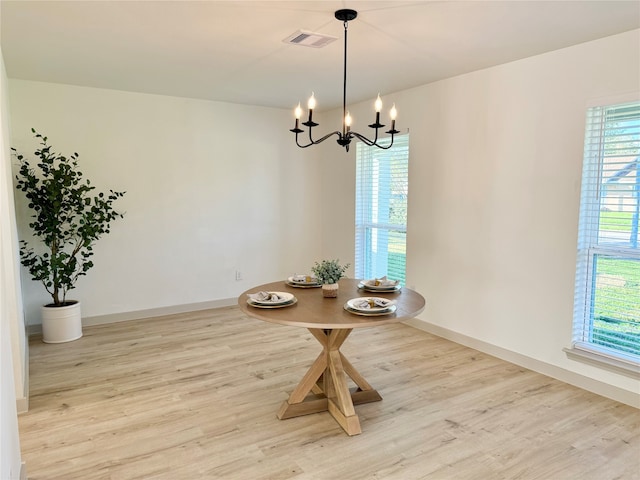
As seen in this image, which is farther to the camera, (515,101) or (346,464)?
(515,101)

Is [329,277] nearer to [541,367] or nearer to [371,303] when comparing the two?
[371,303]

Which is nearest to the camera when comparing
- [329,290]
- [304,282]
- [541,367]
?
[329,290]

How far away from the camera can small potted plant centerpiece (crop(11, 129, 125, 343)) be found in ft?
12.3

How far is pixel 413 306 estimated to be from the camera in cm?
246

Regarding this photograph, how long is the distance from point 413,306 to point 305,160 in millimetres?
3556

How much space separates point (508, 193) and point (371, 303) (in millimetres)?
1765

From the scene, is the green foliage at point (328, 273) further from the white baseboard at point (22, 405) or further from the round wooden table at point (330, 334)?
the white baseboard at point (22, 405)

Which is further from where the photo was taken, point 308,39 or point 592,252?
point 592,252

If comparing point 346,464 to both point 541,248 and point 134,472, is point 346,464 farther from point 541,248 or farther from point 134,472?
point 541,248

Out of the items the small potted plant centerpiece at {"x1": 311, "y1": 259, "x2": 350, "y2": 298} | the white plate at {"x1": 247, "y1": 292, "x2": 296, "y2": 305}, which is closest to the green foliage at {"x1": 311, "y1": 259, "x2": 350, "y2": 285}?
the small potted plant centerpiece at {"x1": 311, "y1": 259, "x2": 350, "y2": 298}

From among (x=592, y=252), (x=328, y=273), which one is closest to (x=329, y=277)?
(x=328, y=273)

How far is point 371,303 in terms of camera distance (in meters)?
2.40

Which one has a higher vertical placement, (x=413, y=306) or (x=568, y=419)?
(x=413, y=306)

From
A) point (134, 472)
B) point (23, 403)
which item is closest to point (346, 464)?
point (134, 472)
